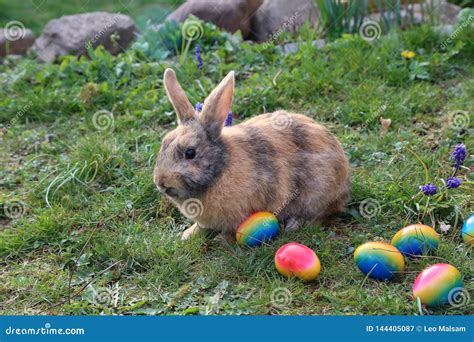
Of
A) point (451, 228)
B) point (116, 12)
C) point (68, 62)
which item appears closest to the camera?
point (451, 228)

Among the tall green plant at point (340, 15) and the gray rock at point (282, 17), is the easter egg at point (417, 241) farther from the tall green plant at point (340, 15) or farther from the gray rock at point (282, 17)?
the gray rock at point (282, 17)

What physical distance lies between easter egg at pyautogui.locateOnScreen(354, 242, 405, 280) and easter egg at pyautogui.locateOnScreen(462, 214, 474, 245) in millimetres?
514

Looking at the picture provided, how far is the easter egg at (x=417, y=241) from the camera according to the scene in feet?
13.6

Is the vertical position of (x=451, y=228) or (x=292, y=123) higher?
(x=292, y=123)

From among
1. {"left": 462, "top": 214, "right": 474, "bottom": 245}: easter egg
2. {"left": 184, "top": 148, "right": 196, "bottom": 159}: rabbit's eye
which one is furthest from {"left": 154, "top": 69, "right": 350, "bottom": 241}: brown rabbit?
{"left": 462, "top": 214, "right": 474, "bottom": 245}: easter egg

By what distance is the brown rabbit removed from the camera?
14.2ft

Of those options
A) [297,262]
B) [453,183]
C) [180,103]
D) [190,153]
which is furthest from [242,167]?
[453,183]

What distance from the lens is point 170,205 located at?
197 inches

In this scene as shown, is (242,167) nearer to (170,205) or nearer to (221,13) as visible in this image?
(170,205)

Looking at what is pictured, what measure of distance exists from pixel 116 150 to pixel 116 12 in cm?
279

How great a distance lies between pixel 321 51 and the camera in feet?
22.2

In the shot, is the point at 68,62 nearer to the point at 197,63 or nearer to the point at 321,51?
the point at 197,63

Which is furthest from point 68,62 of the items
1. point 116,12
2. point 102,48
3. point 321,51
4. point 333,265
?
point 333,265

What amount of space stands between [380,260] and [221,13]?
4250 mm
